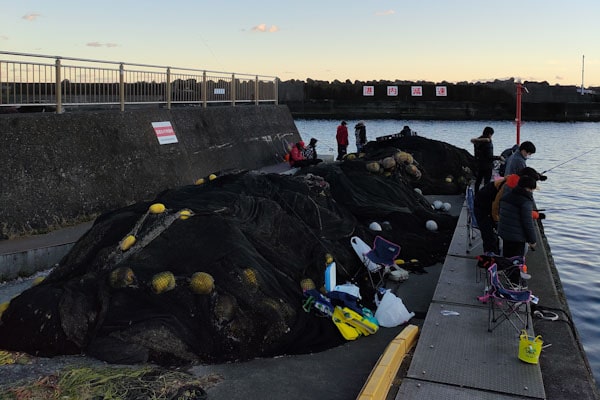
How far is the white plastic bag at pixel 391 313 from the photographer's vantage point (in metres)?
6.09

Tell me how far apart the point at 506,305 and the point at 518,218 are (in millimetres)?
1151

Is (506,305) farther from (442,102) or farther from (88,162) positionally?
(442,102)

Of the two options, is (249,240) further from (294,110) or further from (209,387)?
(294,110)

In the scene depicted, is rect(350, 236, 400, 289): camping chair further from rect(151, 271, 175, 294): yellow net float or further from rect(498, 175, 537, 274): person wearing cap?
rect(151, 271, 175, 294): yellow net float

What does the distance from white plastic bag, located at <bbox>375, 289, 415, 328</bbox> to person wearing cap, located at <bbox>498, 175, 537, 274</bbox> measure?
4.72ft

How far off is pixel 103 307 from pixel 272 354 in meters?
1.58

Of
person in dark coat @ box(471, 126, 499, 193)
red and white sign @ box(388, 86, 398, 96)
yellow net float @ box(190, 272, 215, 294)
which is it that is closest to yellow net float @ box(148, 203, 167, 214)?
yellow net float @ box(190, 272, 215, 294)

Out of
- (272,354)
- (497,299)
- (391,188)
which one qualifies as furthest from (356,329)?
(391,188)

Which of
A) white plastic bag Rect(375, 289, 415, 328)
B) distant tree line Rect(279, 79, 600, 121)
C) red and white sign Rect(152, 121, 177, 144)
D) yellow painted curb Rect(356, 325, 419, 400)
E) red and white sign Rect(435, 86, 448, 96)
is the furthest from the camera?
red and white sign Rect(435, 86, 448, 96)

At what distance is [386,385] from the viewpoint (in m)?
4.57

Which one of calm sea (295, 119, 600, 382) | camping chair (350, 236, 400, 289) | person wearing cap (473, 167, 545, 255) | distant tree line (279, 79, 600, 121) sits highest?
distant tree line (279, 79, 600, 121)

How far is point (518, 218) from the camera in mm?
6531

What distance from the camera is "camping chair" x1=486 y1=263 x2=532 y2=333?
533 centimetres

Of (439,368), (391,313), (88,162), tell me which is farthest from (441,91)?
(439,368)
